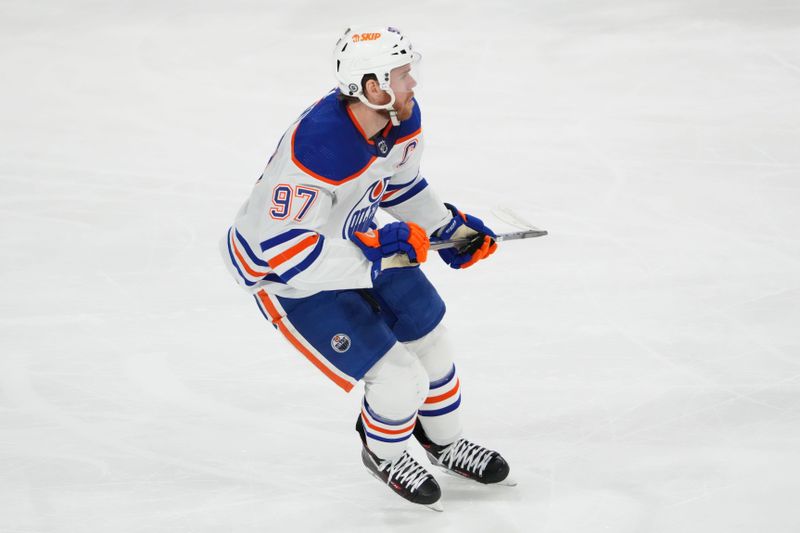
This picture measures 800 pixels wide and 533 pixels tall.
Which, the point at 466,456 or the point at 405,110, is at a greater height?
the point at 405,110

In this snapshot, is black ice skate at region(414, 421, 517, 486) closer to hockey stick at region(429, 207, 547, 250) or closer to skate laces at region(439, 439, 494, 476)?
skate laces at region(439, 439, 494, 476)

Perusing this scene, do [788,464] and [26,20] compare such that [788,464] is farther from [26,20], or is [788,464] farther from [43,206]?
[26,20]

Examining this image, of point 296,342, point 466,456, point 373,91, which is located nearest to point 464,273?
point 466,456

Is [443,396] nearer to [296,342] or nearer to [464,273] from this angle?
[296,342]

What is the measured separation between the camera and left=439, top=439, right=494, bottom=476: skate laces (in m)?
3.69

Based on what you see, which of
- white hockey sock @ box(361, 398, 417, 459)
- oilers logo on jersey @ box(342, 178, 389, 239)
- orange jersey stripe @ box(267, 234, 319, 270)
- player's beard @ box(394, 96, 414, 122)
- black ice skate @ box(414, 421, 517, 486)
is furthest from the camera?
black ice skate @ box(414, 421, 517, 486)

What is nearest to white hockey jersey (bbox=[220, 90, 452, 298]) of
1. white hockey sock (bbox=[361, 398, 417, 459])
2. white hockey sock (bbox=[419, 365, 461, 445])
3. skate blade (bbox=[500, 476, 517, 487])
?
white hockey sock (bbox=[361, 398, 417, 459])

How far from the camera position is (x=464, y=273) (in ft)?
17.4

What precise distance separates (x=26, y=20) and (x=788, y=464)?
23.9 ft

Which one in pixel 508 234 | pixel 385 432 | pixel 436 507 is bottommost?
pixel 436 507

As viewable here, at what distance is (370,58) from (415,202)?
0.64 metres

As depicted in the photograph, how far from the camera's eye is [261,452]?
13.0 ft

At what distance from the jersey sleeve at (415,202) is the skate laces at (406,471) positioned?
2.37 feet

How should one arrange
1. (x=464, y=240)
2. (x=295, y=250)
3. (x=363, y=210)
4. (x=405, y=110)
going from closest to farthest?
1. (x=295, y=250)
2. (x=405, y=110)
3. (x=363, y=210)
4. (x=464, y=240)
